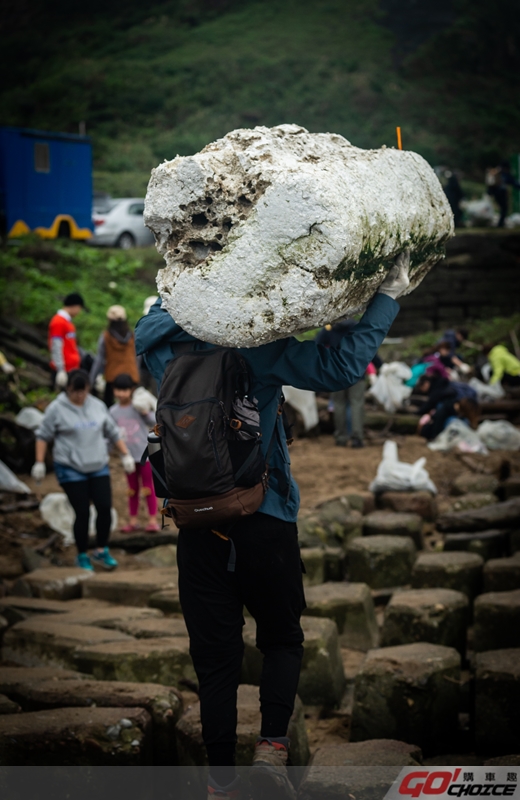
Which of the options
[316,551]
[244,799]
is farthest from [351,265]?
[316,551]

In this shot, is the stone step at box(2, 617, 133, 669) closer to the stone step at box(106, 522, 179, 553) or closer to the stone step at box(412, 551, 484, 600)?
the stone step at box(412, 551, 484, 600)

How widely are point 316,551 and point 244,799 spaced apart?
312 centimetres

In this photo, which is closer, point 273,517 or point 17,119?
point 273,517

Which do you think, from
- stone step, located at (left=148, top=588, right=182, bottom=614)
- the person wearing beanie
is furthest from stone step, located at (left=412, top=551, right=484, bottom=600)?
the person wearing beanie

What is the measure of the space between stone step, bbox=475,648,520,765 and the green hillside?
27151 millimetres

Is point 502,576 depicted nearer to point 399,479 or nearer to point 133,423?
point 399,479

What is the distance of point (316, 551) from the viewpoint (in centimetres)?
586

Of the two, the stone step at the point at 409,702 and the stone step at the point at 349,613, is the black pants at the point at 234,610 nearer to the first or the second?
the stone step at the point at 409,702

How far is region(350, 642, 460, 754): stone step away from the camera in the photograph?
3779 mm

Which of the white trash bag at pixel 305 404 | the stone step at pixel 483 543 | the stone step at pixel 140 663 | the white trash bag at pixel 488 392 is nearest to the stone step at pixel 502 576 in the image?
the stone step at pixel 483 543

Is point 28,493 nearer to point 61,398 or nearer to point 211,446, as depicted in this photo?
point 61,398

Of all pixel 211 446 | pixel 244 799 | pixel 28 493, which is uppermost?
pixel 211 446

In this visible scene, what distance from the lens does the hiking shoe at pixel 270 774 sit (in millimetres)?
2732

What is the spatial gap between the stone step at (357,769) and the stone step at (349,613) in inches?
65.4
